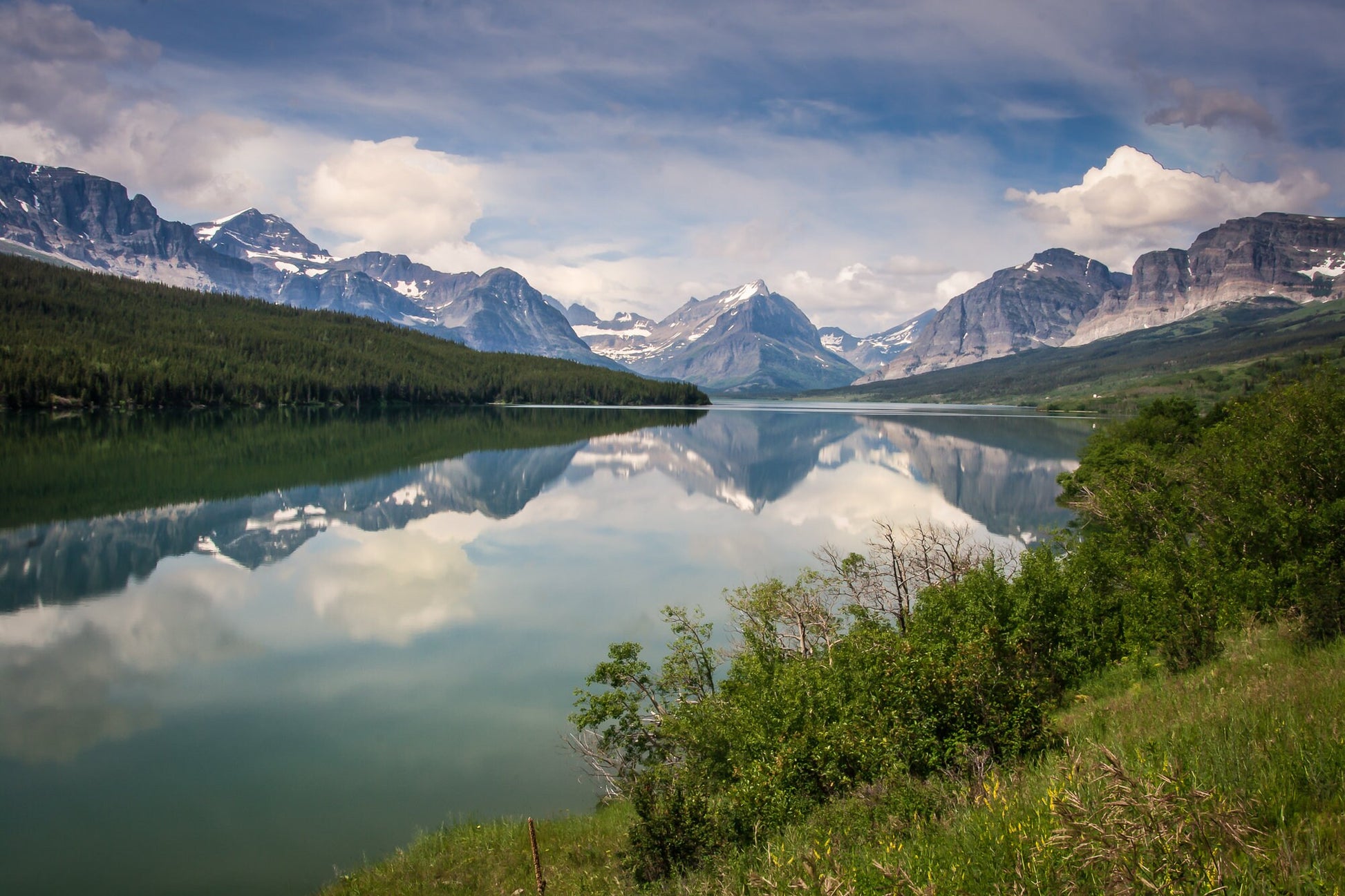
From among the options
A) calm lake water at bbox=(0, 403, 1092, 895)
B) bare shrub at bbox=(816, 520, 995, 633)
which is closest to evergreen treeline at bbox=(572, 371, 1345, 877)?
bare shrub at bbox=(816, 520, 995, 633)

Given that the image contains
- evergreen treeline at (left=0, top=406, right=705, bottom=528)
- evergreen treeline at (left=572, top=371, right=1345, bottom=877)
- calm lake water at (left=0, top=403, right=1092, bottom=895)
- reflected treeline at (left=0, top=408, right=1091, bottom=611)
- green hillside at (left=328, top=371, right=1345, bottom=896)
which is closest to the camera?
green hillside at (left=328, top=371, right=1345, bottom=896)

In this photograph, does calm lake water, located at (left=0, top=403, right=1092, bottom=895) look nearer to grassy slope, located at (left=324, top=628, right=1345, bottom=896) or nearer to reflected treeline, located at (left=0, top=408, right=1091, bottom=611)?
reflected treeline, located at (left=0, top=408, right=1091, bottom=611)

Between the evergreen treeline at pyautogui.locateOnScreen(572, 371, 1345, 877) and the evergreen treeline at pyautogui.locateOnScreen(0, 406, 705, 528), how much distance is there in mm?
47299

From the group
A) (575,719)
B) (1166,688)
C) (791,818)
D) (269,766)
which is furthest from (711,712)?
(269,766)

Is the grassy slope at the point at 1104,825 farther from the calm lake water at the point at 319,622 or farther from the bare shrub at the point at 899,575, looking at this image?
the bare shrub at the point at 899,575

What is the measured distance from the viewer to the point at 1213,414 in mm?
73125

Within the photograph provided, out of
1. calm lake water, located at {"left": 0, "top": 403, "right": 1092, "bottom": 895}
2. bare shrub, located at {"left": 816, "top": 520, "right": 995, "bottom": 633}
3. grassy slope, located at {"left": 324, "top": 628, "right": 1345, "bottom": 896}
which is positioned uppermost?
grassy slope, located at {"left": 324, "top": 628, "right": 1345, "bottom": 896}

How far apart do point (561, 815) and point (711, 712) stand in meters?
4.22

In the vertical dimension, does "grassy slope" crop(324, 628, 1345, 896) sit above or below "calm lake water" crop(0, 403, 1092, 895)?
above

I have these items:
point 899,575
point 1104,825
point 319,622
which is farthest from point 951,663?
point 319,622

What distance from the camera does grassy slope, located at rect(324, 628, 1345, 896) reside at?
4.87 metres

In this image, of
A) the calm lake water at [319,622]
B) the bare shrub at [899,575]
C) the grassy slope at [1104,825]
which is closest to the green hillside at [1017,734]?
the grassy slope at [1104,825]

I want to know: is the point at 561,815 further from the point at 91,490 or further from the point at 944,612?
the point at 91,490

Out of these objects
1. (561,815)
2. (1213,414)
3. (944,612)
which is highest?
(1213,414)
